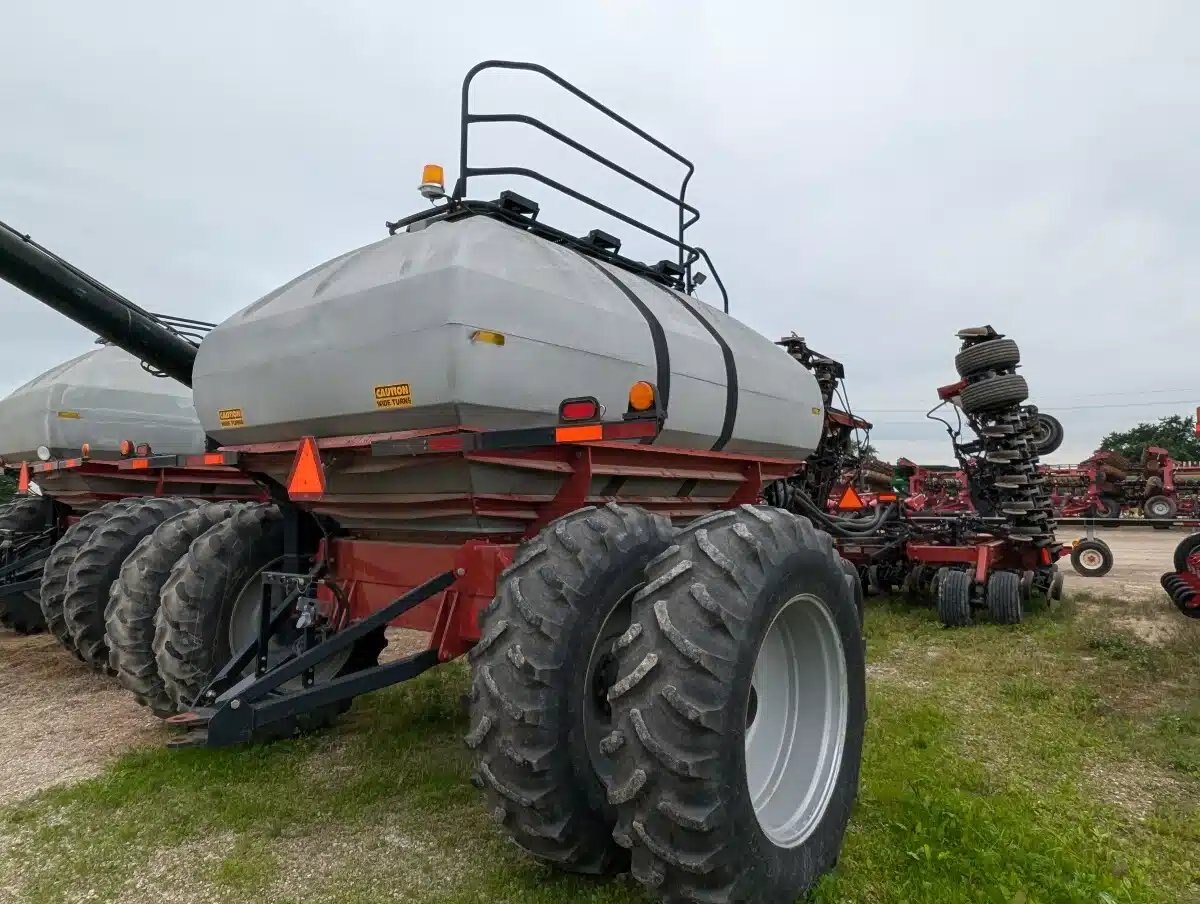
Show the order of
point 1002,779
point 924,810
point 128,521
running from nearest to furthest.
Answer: point 924,810
point 1002,779
point 128,521

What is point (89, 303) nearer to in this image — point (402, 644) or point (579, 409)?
point (402, 644)

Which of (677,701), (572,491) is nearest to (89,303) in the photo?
(572,491)

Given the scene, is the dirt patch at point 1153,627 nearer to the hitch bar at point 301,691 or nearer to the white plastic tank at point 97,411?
the hitch bar at point 301,691

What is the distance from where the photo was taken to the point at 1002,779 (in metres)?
4.30

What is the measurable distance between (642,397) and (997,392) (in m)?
8.08

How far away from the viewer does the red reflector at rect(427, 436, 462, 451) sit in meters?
3.22

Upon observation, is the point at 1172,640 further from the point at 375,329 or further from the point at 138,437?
the point at 138,437

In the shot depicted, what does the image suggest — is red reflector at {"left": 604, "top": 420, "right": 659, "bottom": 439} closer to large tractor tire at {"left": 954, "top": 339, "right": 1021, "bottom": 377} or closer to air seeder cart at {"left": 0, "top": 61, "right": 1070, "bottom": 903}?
air seeder cart at {"left": 0, "top": 61, "right": 1070, "bottom": 903}

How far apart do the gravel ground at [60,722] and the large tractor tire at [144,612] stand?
18.2 inches

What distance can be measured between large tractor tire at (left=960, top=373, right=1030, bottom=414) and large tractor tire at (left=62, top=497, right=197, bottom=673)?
9071mm

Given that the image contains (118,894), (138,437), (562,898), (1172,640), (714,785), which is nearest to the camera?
(714,785)

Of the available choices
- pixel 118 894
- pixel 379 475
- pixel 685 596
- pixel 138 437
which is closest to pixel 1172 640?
pixel 685 596

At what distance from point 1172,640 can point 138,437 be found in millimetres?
10626

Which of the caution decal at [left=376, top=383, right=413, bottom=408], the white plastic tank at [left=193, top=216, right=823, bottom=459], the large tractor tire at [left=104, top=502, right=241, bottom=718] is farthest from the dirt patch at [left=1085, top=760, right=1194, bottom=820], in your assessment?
the large tractor tire at [left=104, top=502, right=241, bottom=718]
